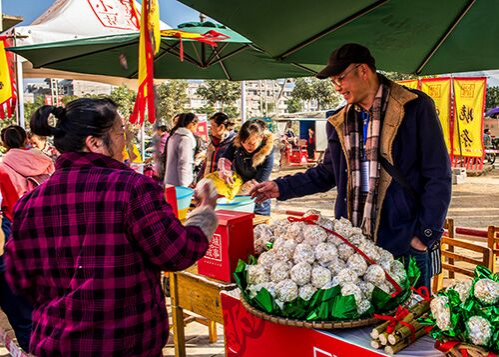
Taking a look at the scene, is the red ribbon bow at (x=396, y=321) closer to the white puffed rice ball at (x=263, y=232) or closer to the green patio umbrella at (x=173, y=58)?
the white puffed rice ball at (x=263, y=232)

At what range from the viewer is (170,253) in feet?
4.34

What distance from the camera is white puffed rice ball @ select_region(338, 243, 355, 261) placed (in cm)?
152

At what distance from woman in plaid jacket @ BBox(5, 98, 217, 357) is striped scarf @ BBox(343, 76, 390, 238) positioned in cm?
93

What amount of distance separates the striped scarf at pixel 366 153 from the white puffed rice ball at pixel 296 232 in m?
0.52

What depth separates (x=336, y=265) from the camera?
1.47 metres

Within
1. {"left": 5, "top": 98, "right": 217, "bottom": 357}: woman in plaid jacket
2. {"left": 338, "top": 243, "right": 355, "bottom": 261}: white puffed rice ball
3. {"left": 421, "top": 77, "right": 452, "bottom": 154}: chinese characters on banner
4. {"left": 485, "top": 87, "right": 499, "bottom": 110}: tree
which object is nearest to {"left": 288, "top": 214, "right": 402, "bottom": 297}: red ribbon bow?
{"left": 338, "top": 243, "right": 355, "bottom": 261}: white puffed rice ball

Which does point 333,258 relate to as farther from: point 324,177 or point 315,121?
point 315,121

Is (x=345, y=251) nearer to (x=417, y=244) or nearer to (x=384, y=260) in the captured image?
(x=384, y=260)

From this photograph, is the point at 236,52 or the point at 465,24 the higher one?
the point at 236,52

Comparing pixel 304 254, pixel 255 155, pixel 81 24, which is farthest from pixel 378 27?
pixel 81 24

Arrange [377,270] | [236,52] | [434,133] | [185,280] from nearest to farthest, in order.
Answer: [377,270], [434,133], [185,280], [236,52]

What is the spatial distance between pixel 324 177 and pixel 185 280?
0.90 m

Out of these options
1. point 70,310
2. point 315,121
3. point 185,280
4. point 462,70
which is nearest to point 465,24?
point 462,70

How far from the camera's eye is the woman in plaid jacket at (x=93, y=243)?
129cm
